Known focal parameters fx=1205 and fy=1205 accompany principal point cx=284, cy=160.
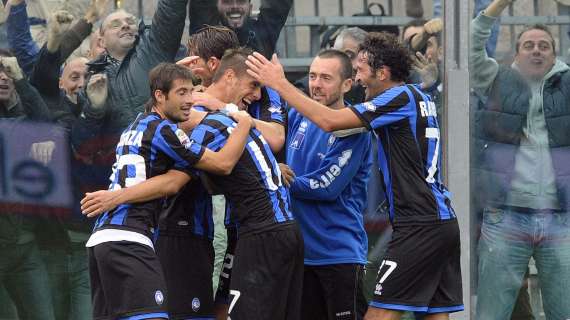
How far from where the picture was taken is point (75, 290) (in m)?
8.24

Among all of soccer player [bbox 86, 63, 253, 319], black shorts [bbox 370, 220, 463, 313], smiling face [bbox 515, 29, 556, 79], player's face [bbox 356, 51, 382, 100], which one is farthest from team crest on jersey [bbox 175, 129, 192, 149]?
smiling face [bbox 515, 29, 556, 79]

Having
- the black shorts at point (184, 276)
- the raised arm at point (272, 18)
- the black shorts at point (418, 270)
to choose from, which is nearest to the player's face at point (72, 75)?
the raised arm at point (272, 18)

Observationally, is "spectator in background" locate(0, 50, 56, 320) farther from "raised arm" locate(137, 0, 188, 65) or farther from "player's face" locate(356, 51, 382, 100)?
"player's face" locate(356, 51, 382, 100)

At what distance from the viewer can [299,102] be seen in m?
6.55

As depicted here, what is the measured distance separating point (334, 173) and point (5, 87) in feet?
8.30

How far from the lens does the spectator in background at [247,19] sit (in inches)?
324

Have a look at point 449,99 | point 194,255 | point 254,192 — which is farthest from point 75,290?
point 449,99

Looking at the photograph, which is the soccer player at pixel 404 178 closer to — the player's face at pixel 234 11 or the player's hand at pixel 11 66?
the player's face at pixel 234 11

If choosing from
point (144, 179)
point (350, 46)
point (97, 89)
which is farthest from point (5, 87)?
point (350, 46)

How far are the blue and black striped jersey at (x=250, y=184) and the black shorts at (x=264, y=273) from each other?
0.07 m

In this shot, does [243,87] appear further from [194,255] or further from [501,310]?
[501,310]

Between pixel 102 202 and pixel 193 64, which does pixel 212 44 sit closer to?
pixel 193 64

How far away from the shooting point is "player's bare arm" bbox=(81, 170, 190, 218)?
6168 mm

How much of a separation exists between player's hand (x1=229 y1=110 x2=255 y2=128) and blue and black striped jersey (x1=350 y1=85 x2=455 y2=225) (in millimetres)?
593
